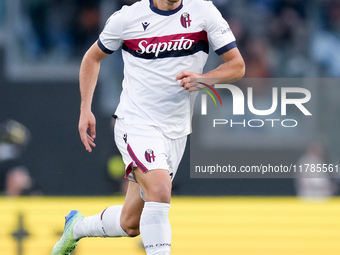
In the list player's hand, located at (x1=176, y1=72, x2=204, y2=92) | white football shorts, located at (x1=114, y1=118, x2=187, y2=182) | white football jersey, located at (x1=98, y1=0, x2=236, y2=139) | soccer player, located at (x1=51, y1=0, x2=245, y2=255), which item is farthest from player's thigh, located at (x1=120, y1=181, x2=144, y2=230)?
player's hand, located at (x1=176, y1=72, x2=204, y2=92)

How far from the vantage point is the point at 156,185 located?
14.5 ft

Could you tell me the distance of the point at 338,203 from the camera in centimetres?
671

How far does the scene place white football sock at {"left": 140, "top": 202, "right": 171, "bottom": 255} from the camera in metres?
4.41

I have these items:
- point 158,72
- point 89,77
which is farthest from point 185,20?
point 89,77

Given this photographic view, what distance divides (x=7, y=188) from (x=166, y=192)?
5.75 m

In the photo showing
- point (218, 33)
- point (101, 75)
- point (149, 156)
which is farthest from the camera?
point (101, 75)

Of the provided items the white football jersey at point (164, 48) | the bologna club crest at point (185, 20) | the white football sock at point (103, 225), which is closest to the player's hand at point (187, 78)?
the white football jersey at point (164, 48)

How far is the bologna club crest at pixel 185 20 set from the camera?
4676 millimetres

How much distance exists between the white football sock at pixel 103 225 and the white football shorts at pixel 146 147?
419 millimetres

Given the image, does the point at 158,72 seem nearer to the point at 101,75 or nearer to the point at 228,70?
the point at 228,70

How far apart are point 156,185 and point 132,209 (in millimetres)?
541

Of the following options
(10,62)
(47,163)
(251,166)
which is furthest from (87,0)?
(251,166)

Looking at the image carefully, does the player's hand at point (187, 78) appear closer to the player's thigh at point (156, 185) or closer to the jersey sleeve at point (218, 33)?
the jersey sleeve at point (218, 33)

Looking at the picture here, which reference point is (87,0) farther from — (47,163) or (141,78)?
(141,78)
